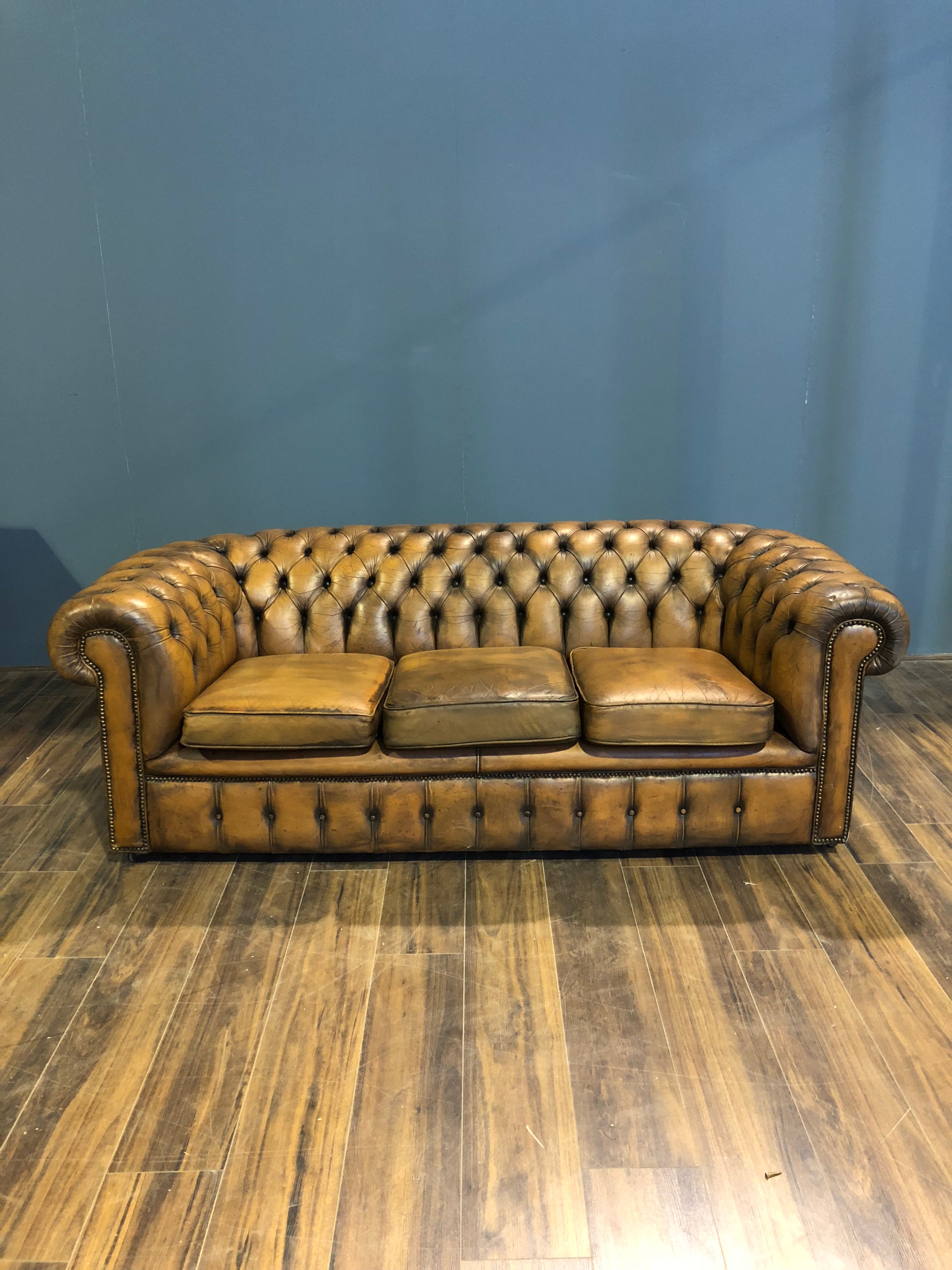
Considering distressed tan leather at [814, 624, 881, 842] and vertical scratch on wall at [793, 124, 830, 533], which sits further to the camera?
vertical scratch on wall at [793, 124, 830, 533]

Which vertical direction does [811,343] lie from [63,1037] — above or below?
above

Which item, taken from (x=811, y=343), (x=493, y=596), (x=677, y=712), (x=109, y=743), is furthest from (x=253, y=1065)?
(x=811, y=343)

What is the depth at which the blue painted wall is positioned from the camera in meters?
3.54

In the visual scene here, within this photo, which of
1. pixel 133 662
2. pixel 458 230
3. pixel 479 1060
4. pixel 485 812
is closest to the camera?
pixel 479 1060

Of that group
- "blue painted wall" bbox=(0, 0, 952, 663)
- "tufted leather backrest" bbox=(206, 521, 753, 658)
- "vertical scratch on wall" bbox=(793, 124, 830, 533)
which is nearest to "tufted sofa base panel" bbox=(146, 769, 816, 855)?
"tufted leather backrest" bbox=(206, 521, 753, 658)

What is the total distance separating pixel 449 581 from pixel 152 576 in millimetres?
917

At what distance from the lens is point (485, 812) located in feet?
8.28

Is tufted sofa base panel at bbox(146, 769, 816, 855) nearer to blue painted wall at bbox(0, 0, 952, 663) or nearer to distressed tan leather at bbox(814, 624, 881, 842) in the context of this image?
distressed tan leather at bbox(814, 624, 881, 842)

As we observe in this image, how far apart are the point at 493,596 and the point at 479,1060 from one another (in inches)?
59.1

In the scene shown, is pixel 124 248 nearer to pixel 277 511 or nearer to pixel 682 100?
pixel 277 511

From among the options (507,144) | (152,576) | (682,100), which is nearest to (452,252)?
(507,144)

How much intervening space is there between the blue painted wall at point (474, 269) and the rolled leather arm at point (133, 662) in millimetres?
1445

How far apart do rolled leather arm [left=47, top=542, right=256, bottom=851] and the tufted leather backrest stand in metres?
0.36

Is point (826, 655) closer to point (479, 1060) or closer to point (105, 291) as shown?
point (479, 1060)
